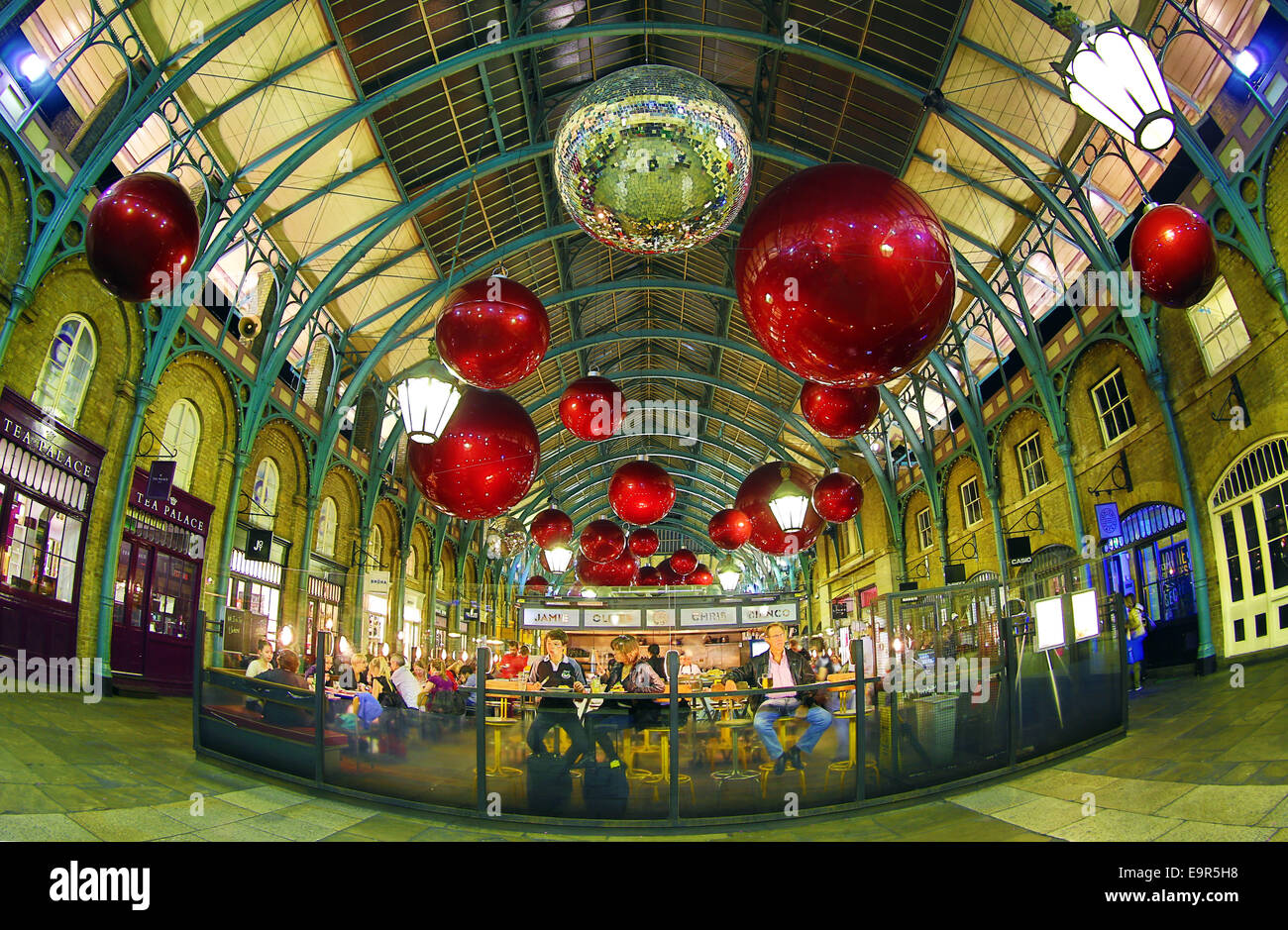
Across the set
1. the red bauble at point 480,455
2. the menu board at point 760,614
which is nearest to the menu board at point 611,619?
the menu board at point 760,614

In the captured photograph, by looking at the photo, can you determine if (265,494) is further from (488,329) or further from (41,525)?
(488,329)

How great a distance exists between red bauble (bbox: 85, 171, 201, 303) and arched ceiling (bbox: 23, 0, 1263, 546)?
2.53 metres

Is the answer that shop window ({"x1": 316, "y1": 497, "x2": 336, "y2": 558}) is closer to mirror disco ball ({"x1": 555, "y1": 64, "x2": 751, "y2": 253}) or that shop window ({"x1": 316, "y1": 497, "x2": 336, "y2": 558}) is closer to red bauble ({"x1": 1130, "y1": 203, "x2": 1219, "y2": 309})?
mirror disco ball ({"x1": 555, "y1": 64, "x2": 751, "y2": 253})

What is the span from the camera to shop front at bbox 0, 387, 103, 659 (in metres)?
8.41

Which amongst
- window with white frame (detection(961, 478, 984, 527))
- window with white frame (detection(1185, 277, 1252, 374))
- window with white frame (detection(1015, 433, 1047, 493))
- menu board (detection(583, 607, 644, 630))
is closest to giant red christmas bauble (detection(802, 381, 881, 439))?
window with white frame (detection(1185, 277, 1252, 374))

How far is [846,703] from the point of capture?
16.8ft

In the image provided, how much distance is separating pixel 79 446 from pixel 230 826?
26.1 ft

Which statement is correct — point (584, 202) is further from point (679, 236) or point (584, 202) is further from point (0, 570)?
point (0, 570)

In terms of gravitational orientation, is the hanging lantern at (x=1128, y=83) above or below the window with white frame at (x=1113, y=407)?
above

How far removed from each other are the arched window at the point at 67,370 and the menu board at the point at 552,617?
13341mm

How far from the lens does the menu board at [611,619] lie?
23281mm

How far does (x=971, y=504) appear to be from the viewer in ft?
58.1

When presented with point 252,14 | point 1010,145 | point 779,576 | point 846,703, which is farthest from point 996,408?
point 779,576

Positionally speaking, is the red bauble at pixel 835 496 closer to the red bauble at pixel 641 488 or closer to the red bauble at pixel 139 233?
the red bauble at pixel 641 488
